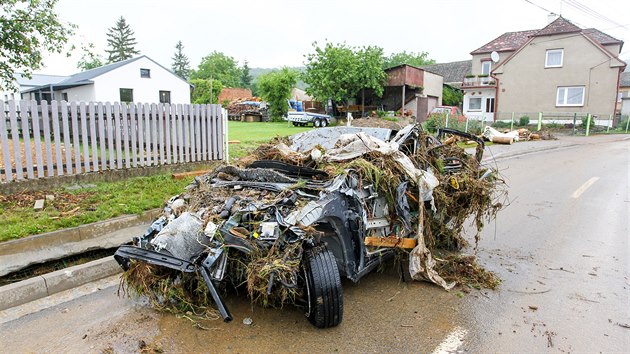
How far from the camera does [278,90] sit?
3662cm

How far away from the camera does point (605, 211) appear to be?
743 cm

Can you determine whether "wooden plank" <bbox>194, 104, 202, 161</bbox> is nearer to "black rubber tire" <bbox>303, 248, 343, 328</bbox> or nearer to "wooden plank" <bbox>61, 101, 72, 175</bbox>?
"wooden plank" <bbox>61, 101, 72, 175</bbox>

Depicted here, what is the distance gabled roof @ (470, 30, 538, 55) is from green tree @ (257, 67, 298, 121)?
17218mm

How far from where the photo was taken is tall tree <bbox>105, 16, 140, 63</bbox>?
7862 cm

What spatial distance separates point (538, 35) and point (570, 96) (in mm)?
5223

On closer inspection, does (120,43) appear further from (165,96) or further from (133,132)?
(133,132)

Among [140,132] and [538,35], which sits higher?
[538,35]

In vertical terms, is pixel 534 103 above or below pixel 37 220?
above

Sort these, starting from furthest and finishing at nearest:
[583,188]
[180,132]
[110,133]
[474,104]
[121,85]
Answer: [474,104] < [121,85] < [583,188] < [180,132] < [110,133]

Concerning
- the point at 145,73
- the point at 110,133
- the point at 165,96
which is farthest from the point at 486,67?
the point at 110,133

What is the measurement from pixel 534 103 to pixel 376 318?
33579 mm

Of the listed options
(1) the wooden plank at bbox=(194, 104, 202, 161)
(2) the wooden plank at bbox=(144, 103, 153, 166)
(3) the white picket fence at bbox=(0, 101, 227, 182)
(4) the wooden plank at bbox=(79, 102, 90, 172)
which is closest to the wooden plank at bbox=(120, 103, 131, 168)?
(3) the white picket fence at bbox=(0, 101, 227, 182)

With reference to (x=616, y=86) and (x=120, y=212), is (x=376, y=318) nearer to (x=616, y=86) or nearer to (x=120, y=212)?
(x=120, y=212)

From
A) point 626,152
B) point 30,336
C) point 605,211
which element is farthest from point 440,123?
point 30,336
